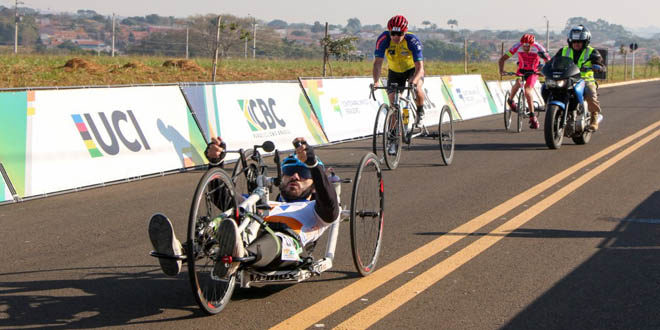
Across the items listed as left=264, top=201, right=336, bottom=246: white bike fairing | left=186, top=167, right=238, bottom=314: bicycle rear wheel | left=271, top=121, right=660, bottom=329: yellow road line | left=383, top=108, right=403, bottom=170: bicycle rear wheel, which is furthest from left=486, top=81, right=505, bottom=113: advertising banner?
left=186, top=167, right=238, bottom=314: bicycle rear wheel

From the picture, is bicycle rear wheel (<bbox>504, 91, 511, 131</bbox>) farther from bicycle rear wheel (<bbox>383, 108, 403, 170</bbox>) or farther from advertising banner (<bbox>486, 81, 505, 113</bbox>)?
bicycle rear wheel (<bbox>383, 108, 403, 170</bbox>)

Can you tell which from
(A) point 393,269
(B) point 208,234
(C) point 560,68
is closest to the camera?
(B) point 208,234

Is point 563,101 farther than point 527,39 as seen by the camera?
No

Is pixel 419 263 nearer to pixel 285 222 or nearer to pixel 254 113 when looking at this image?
pixel 285 222

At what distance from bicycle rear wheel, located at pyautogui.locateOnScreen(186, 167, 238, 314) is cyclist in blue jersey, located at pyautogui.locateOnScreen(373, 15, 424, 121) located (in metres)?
7.24

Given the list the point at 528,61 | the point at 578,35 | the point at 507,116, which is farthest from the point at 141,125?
the point at 507,116

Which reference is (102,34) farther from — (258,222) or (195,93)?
(258,222)

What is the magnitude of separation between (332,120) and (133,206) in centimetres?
764

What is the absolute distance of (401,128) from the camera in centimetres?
1254

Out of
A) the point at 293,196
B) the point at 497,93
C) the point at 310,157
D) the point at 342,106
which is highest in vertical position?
the point at 497,93

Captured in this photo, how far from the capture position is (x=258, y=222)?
542 centimetres

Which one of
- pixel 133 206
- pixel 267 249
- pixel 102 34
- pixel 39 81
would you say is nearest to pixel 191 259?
pixel 267 249

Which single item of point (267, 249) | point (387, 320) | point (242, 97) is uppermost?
point (242, 97)

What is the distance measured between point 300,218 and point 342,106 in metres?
11.3
